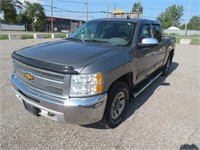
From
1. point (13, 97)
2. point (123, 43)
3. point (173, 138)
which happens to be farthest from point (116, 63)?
point (13, 97)

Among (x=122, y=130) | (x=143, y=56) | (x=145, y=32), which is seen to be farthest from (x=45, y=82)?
(x=145, y=32)

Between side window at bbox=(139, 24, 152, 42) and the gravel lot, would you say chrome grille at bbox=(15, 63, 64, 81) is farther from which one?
side window at bbox=(139, 24, 152, 42)

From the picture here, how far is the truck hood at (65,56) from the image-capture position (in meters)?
2.23

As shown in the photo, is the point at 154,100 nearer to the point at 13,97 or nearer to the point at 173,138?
the point at 173,138

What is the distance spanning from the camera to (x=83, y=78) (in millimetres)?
2201

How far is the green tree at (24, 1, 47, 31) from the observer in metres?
56.3

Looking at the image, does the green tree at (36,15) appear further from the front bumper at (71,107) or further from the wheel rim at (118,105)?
the front bumper at (71,107)

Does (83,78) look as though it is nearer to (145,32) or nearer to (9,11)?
(145,32)

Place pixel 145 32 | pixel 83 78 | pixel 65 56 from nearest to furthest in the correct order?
pixel 83 78 < pixel 65 56 < pixel 145 32

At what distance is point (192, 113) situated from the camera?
3.60 metres

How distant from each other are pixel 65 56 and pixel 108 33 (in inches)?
55.7

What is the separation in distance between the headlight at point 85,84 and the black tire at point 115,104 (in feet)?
1.33

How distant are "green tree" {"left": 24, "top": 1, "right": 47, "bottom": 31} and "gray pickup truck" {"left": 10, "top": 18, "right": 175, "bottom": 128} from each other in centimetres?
5851

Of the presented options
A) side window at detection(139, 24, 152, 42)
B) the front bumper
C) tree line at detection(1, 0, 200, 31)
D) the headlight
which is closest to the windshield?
side window at detection(139, 24, 152, 42)
